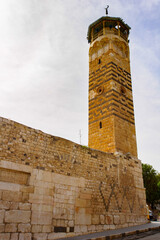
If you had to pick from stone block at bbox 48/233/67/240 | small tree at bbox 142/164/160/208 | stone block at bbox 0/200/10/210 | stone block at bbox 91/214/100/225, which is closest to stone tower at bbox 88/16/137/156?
stone block at bbox 91/214/100/225

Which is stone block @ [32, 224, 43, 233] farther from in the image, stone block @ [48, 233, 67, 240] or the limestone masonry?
stone block @ [48, 233, 67, 240]

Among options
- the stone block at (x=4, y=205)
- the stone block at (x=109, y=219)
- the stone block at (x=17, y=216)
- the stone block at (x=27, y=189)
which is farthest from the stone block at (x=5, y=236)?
the stone block at (x=109, y=219)

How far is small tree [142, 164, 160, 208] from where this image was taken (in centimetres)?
2300

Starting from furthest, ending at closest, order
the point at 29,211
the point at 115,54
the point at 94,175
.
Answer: the point at 115,54 → the point at 94,175 → the point at 29,211

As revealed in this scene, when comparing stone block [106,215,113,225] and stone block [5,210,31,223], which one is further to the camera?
stone block [106,215,113,225]

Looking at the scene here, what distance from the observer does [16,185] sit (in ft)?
20.4

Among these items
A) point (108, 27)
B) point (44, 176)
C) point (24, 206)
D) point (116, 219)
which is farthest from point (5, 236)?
point (108, 27)

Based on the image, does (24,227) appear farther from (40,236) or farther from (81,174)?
(81,174)

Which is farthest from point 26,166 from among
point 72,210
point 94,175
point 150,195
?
point 150,195

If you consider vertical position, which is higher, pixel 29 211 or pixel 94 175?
pixel 94 175

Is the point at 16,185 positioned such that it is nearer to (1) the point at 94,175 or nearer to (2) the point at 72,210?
(2) the point at 72,210

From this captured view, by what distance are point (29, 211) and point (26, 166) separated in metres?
Result: 1.35

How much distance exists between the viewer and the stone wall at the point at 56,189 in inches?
238

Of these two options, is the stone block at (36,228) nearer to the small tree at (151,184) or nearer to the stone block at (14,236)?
the stone block at (14,236)
